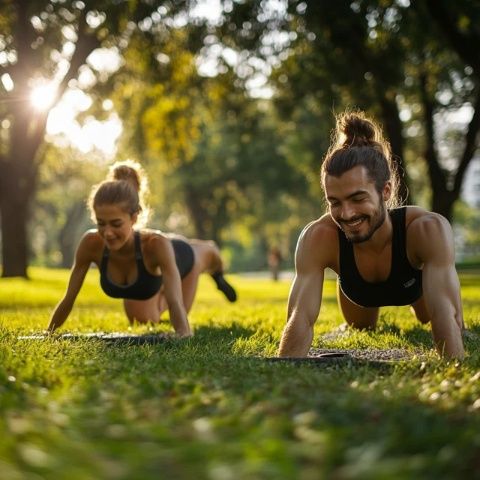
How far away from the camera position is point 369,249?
5.20 meters

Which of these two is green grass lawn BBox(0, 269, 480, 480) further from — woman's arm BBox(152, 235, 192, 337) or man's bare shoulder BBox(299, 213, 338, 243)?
woman's arm BBox(152, 235, 192, 337)

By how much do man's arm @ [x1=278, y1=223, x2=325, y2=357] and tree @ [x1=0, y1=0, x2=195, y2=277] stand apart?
11235mm

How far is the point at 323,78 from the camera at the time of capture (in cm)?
1781

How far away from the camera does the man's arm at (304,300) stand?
462 centimetres

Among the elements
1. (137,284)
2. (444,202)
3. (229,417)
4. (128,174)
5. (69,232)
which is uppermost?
(444,202)

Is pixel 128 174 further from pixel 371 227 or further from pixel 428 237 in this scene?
pixel 428 237

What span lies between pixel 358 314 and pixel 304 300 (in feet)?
7.66

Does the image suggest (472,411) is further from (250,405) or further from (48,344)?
(48,344)

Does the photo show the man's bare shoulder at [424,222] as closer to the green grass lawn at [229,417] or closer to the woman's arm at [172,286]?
the green grass lawn at [229,417]

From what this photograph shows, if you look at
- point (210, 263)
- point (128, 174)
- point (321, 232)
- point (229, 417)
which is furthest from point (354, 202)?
point (210, 263)

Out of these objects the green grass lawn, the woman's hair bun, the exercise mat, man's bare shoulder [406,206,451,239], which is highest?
the woman's hair bun

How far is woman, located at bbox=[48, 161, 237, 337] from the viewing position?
655 centimetres

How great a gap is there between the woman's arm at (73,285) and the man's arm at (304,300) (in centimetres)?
237

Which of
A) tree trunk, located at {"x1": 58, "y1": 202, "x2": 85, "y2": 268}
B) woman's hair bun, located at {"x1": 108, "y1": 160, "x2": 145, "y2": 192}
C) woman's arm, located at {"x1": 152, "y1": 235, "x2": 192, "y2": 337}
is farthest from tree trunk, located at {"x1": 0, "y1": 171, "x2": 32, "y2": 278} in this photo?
tree trunk, located at {"x1": 58, "y1": 202, "x2": 85, "y2": 268}
